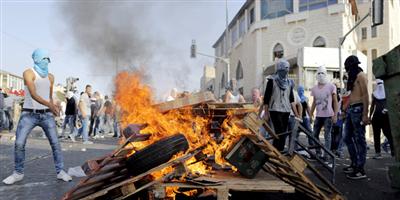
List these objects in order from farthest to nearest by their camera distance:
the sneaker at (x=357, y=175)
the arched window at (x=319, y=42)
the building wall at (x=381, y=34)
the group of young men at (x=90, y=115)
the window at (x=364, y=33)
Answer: the window at (x=364, y=33), the building wall at (x=381, y=34), the arched window at (x=319, y=42), the group of young men at (x=90, y=115), the sneaker at (x=357, y=175)

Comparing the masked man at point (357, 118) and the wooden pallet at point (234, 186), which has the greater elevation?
the masked man at point (357, 118)

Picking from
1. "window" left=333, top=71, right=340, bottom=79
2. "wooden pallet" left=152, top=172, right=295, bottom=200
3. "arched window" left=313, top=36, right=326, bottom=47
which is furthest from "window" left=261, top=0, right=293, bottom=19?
"wooden pallet" left=152, top=172, right=295, bottom=200

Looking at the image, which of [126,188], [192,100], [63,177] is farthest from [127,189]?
[63,177]

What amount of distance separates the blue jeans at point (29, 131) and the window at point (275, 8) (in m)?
35.1

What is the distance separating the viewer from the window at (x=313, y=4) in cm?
3462

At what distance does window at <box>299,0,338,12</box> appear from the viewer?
34.6m

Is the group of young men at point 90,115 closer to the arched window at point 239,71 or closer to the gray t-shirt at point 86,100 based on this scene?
the gray t-shirt at point 86,100

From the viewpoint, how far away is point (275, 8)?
38.2 metres

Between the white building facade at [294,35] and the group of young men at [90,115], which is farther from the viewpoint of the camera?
the white building facade at [294,35]

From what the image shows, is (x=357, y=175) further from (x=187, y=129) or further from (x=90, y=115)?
(x=90, y=115)

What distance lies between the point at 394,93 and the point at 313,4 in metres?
33.8

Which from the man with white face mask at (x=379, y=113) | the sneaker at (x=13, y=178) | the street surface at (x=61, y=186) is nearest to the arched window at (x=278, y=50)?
the man with white face mask at (x=379, y=113)

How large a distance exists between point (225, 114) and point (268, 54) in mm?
33970

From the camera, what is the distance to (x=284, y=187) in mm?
3627
